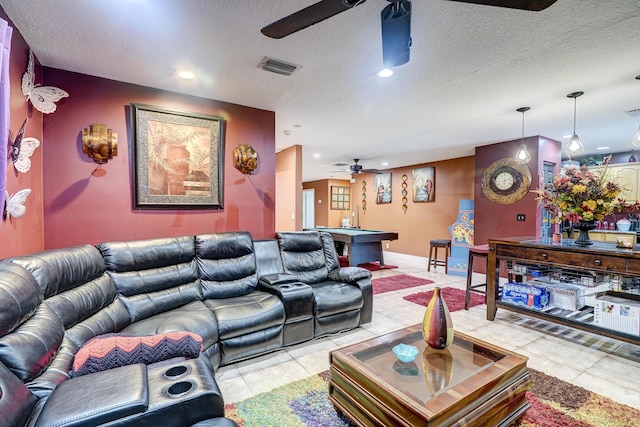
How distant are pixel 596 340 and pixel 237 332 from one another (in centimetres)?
343

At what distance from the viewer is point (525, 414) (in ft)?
5.96

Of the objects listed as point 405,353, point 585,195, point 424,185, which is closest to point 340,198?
point 424,185

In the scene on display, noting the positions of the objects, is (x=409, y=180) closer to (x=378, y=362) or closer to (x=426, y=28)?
(x=426, y=28)

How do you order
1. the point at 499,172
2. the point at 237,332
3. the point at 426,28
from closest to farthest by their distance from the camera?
the point at 426,28 < the point at 237,332 < the point at 499,172

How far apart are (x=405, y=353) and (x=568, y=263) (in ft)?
6.95

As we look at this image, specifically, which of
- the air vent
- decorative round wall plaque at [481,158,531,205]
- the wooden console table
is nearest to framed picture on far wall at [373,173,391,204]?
decorative round wall plaque at [481,158,531,205]

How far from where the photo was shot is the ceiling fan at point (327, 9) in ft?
4.05

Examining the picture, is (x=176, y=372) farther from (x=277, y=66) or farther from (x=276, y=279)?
(x=277, y=66)

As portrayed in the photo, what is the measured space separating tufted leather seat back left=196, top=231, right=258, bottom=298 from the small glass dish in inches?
66.2

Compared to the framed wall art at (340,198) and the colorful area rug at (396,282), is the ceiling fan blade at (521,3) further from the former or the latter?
the framed wall art at (340,198)

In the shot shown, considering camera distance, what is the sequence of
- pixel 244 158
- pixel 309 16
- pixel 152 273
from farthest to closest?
pixel 244 158
pixel 152 273
pixel 309 16

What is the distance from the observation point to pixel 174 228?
3.18 metres

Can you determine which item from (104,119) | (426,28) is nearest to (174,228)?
(104,119)

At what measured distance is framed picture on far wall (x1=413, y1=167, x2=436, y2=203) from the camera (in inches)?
278
